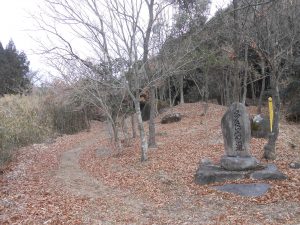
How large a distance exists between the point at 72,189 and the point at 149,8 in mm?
6686

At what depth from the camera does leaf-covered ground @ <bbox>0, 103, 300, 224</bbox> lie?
23.1 feet

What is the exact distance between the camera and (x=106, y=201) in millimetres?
8398

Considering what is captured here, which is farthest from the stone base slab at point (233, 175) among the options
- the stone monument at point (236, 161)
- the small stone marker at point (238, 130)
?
the small stone marker at point (238, 130)

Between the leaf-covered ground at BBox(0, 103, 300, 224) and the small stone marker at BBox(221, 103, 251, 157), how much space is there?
117 centimetres

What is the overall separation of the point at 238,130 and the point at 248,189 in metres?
2.09

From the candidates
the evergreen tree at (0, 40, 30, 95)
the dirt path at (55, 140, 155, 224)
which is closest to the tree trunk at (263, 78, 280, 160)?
the dirt path at (55, 140, 155, 224)

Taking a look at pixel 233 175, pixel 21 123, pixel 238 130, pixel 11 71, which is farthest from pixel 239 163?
pixel 11 71

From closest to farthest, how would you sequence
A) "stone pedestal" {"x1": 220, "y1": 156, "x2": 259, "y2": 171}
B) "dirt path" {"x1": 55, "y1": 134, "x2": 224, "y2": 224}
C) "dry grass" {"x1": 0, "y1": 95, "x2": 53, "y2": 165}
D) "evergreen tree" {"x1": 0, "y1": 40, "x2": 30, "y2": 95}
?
1. "dirt path" {"x1": 55, "y1": 134, "x2": 224, "y2": 224}
2. "stone pedestal" {"x1": 220, "y1": 156, "x2": 259, "y2": 171}
3. "dry grass" {"x1": 0, "y1": 95, "x2": 53, "y2": 165}
4. "evergreen tree" {"x1": 0, "y1": 40, "x2": 30, "y2": 95}

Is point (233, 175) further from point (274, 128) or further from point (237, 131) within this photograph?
point (274, 128)

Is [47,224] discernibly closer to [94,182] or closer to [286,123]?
[94,182]

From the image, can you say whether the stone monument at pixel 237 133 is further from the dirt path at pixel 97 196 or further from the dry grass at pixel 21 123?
the dry grass at pixel 21 123

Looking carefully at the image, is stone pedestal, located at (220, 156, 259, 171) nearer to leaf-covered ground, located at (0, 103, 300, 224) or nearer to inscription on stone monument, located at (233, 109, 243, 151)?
inscription on stone monument, located at (233, 109, 243, 151)

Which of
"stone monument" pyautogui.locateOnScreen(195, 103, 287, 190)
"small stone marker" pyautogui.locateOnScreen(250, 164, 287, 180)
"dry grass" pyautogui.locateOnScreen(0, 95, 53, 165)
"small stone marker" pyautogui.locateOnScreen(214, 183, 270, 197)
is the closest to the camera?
"small stone marker" pyautogui.locateOnScreen(214, 183, 270, 197)

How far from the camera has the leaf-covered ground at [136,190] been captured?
7055 millimetres
